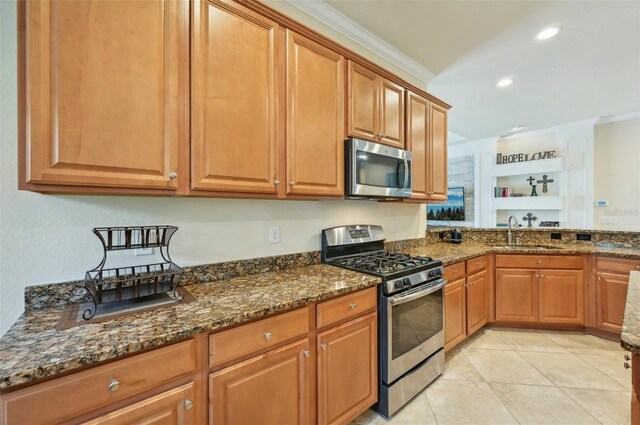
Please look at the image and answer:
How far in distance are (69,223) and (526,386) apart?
10.3 ft

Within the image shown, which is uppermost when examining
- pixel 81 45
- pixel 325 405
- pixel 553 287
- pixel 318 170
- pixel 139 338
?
pixel 81 45

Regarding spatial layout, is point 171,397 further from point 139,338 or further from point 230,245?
point 230,245

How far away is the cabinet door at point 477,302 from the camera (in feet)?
8.77

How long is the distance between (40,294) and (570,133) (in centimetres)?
683

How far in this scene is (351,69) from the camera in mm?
2021

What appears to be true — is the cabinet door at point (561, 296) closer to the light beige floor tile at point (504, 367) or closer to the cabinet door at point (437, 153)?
the light beige floor tile at point (504, 367)

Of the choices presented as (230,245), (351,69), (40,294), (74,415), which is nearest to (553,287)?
(351,69)

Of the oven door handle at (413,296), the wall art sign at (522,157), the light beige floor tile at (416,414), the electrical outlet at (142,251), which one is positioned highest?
the wall art sign at (522,157)

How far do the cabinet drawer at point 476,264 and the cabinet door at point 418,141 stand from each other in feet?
2.47

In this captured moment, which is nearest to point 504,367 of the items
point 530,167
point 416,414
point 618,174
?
point 416,414

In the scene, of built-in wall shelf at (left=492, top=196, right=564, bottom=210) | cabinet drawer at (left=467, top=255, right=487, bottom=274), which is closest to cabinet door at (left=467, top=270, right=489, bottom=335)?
cabinet drawer at (left=467, top=255, right=487, bottom=274)

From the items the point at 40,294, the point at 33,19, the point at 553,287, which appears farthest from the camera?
the point at 553,287

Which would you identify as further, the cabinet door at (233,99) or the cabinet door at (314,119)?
the cabinet door at (314,119)

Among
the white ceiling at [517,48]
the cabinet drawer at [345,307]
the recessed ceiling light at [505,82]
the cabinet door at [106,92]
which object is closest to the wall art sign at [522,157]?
the white ceiling at [517,48]
